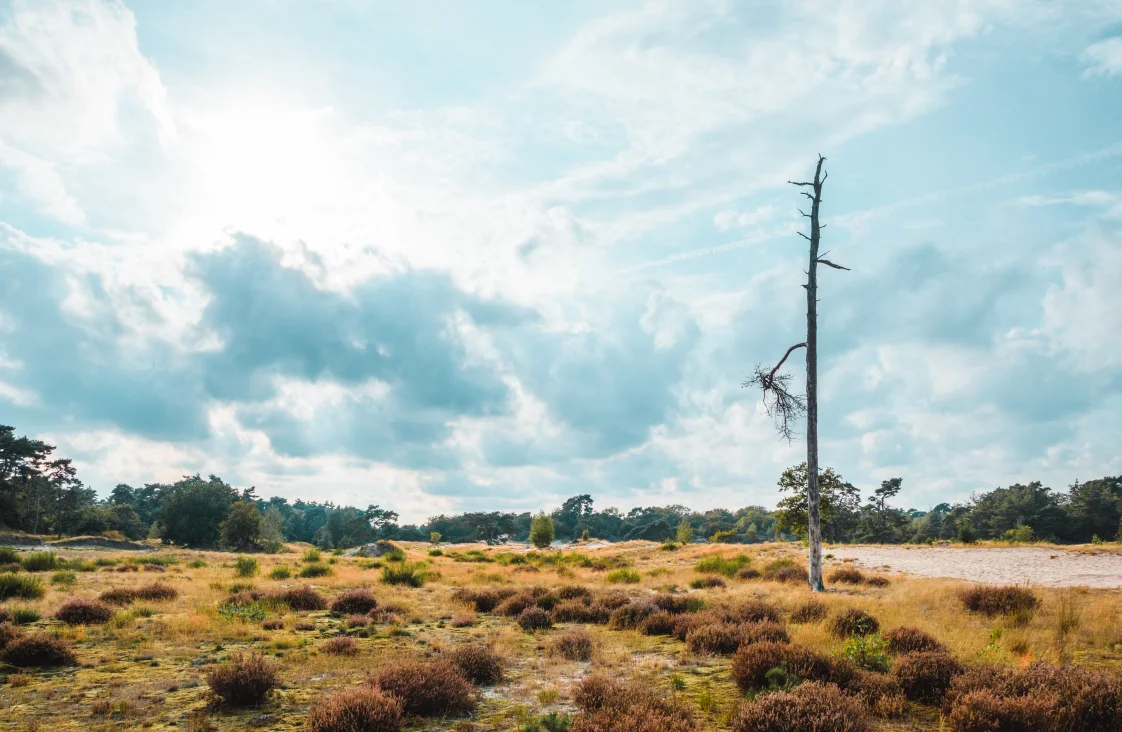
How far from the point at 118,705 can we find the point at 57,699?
3.78 ft

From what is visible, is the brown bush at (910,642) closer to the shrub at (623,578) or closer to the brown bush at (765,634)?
the brown bush at (765,634)

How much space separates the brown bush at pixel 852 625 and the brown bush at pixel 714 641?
1.98 metres

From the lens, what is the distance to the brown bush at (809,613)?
43.6 feet

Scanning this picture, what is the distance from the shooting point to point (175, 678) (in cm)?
909

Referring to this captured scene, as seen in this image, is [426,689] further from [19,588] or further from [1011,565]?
[1011,565]

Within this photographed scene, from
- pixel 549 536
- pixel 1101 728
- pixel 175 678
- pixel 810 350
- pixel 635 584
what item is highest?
pixel 810 350

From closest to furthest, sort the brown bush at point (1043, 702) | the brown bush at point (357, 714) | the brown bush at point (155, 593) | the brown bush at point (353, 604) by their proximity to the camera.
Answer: the brown bush at point (1043, 702), the brown bush at point (357, 714), the brown bush at point (353, 604), the brown bush at point (155, 593)

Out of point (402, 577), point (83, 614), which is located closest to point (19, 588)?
point (83, 614)

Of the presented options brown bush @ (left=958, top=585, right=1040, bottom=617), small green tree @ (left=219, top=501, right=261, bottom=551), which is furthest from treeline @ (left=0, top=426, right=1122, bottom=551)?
brown bush @ (left=958, top=585, right=1040, bottom=617)

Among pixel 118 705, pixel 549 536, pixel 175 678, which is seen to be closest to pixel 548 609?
pixel 175 678

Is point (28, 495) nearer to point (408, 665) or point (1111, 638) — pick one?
point (408, 665)

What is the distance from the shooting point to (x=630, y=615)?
14438 millimetres

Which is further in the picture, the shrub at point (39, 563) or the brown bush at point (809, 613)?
the shrub at point (39, 563)

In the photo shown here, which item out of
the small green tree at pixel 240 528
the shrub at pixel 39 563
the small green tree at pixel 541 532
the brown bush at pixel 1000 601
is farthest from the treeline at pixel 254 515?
the shrub at pixel 39 563
